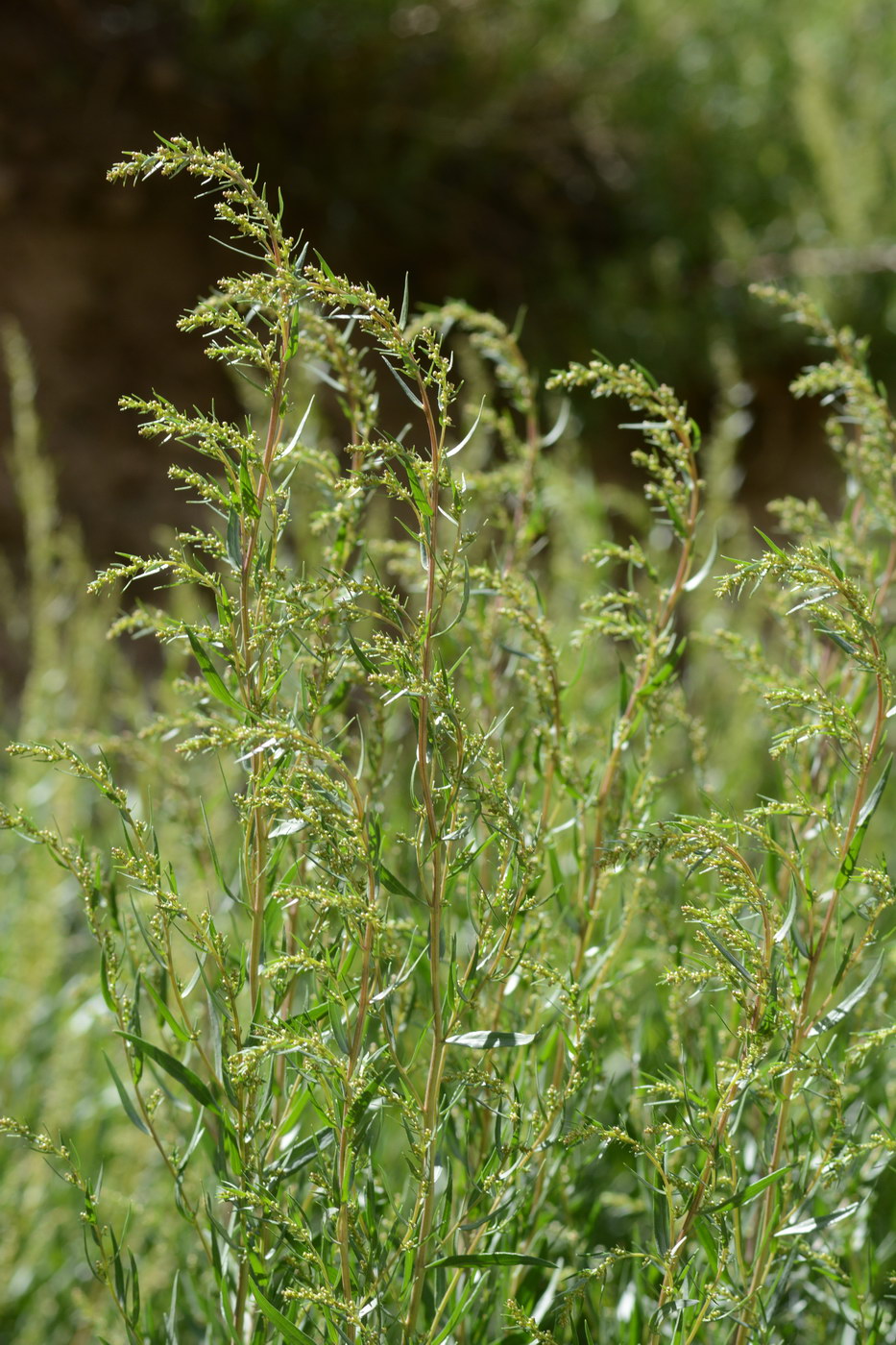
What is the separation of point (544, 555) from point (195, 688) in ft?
8.34

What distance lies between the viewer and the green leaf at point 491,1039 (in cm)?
49

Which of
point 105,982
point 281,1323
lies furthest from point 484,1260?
point 105,982

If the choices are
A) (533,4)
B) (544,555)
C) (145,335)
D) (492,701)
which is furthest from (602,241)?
(492,701)

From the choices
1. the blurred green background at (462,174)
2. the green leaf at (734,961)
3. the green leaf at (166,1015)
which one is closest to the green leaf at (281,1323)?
the green leaf at (166,1015)

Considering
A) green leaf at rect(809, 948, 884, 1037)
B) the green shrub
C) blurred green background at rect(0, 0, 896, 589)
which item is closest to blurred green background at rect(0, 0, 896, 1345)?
blurred green background at rect(0, 0, 896, 589)

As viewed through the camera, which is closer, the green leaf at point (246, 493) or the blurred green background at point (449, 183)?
the green leaf at point (246, 493)

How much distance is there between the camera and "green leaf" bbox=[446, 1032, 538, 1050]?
49 cm

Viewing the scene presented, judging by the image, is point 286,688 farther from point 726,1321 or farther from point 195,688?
point 726,1321

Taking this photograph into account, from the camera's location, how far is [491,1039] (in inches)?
19.2

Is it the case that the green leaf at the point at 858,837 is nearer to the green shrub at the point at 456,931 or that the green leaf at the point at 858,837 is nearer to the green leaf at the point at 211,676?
the green shrub at the point at 456,931

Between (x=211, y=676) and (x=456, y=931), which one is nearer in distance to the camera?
(x=211, y=676)

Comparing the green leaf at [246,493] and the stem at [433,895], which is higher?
the green leaf at [246,493]

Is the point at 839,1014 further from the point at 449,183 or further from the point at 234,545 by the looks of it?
the point at 449,183

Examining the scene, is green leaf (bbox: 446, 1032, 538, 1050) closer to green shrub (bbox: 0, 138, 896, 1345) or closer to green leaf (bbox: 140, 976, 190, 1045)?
green shrub (bbox: 0, 138, 896, 1345)
